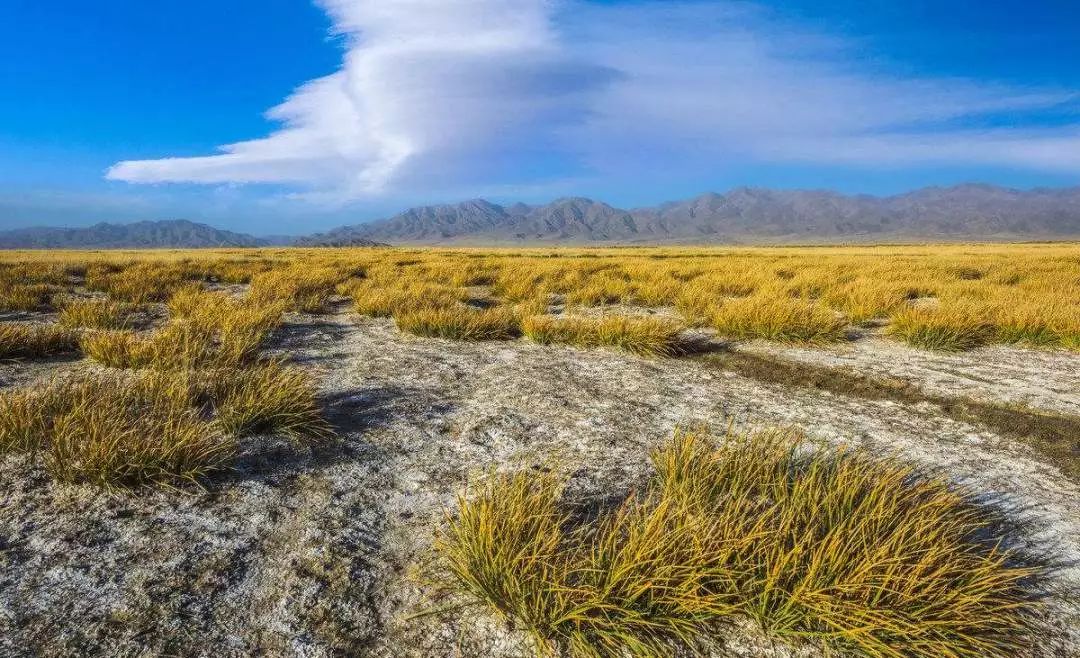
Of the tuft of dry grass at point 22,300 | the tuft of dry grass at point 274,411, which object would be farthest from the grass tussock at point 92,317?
the tuft of dry grass at point 274,411

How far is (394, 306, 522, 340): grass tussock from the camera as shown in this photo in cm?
718

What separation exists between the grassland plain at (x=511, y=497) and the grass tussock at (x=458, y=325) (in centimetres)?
112

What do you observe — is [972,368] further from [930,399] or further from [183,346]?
[183,346]

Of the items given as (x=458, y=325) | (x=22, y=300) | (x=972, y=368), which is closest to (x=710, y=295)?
(x=972, y=368)

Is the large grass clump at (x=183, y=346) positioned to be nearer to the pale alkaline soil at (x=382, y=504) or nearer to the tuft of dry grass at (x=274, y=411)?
the pale alkaline soil at (x=382, y=504)

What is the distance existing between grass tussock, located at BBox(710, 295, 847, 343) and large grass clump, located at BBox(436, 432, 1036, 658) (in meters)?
4.97

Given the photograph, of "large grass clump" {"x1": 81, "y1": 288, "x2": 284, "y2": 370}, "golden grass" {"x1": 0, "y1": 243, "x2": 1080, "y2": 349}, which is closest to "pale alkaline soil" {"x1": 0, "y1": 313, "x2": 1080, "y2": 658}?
"large grass clump" {"x1": 81, "y1": 288, "x2": 284, "y2": 370}

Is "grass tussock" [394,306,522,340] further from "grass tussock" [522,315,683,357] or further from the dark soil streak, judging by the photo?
the dark soil streak

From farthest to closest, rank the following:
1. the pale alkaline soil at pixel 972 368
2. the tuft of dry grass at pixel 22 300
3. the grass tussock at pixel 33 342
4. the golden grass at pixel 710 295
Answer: the tuft of dry grass at pixel 22 300 < the golden grass at pixel 710 295 < the grass tussock at pixel 33 342 < the pale alkaline soil at pixel 972 368

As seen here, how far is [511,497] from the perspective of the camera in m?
2.36

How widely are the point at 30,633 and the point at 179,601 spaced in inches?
16.6

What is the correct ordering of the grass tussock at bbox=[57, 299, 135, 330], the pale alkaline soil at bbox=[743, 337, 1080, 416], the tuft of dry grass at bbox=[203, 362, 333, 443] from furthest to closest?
the grass tussock at bbox=[57, 299, 135, 330], the pale alkaline soil at bbox=[743, 337, 1080, 416], the tuft of dry grass at bbox=[203, 362, 333, 443]

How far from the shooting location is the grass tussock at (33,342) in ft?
17.0

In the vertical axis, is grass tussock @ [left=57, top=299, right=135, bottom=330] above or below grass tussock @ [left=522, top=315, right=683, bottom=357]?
above
